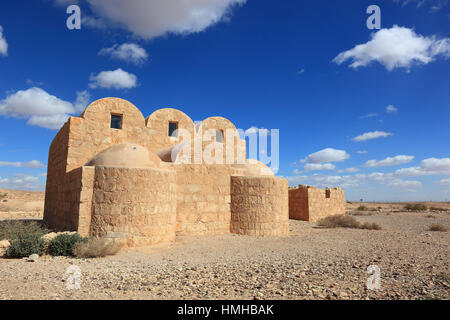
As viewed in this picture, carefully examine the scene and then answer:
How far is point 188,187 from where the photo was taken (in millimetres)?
8500

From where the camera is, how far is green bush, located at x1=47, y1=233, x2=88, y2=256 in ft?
18.1

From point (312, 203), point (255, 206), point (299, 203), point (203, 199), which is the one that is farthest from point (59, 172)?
point (312, 203)

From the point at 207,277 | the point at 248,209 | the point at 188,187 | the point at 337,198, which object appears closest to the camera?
the point at 207,277

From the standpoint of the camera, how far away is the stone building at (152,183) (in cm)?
641

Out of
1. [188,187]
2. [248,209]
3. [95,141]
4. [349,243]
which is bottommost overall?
[349,243]

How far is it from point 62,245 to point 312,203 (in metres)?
12.2

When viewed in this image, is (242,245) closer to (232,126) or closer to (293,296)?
(293,296)

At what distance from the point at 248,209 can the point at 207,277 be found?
16.6ft

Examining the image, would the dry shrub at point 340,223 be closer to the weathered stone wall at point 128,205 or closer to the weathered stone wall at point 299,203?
the weathered stone wall at point 299,203

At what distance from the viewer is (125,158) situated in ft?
23.4

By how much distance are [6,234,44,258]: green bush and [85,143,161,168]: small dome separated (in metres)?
2.16

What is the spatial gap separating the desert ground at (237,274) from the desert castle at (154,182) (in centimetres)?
92

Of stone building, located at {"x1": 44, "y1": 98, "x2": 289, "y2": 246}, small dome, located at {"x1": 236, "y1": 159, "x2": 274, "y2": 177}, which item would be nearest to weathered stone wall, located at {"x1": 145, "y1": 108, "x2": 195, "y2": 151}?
stone building, located at {"x1": 44, "y1": 98, "x2": 289, "y2": 246}
